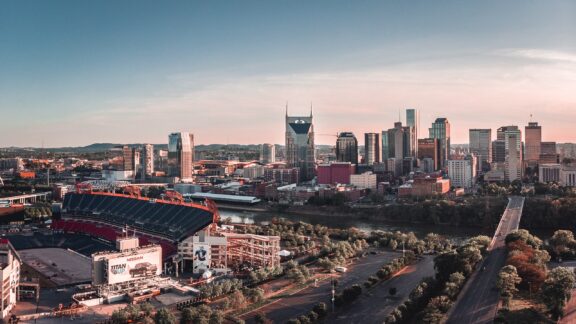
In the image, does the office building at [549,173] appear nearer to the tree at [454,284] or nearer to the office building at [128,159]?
the tree at [454,284]

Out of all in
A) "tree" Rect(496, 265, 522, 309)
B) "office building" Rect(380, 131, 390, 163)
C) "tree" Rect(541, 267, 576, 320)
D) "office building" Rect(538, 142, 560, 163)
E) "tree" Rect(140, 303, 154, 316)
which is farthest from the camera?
"office building" Rect(380, 131, 390, 163)

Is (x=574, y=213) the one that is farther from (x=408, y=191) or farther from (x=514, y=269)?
(x=514, y=269)

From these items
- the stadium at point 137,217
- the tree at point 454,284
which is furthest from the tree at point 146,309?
the tree at point 454,284

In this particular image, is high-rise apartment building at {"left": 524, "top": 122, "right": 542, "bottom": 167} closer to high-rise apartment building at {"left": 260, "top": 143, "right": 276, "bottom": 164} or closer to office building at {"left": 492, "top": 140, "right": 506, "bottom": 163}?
office building at {"left": 492, "top": 140, "right": 506, "bottom": 163}

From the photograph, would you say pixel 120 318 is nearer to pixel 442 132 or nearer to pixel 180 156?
pixel 180 156

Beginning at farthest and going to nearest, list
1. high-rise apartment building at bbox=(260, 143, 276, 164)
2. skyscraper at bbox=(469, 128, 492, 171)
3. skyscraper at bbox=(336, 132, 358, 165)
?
high-rise apartment building at bbox=(260, 143, 276, 164), skyscraper at bbox=(469, 128, 492, 171), skyscraper at bbox=(336, 132, 358, 165)

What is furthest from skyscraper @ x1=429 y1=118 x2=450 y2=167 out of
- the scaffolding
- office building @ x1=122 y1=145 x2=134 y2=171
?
the scaffolding

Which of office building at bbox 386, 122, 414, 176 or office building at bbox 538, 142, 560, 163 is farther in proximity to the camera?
office building at bbox 386, 122, 414, 176
